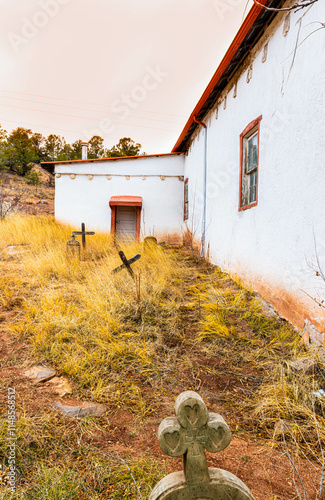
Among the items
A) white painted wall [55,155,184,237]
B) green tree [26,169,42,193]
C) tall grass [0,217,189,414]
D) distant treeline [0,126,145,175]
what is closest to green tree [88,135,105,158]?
distant treeline [0,126,145,175]

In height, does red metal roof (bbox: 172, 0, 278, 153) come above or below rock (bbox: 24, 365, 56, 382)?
above

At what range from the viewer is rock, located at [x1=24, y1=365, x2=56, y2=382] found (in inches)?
119

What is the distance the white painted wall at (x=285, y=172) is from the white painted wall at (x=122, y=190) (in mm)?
6541

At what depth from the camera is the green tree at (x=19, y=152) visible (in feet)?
72.7

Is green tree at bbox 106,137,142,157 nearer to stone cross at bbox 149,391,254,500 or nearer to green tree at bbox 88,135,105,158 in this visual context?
green tree at bbox 88,135,105,158

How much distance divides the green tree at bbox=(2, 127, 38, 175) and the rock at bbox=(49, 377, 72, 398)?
22.4m

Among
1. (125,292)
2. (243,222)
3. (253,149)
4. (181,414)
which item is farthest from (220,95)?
(181,414)

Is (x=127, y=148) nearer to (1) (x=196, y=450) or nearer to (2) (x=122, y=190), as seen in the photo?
(2) (x=122, y=190)

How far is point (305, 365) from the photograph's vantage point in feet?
9.36

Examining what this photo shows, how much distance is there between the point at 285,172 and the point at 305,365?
2.45 metres

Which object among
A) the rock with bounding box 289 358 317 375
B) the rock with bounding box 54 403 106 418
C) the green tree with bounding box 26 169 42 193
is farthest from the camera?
the green tree with bounding box 26 169 42 193

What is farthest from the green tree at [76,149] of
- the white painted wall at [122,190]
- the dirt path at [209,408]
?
the dirt path at [209,408]

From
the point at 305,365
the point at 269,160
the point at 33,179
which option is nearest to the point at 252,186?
the point at 269,160

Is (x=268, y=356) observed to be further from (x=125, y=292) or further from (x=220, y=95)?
(x=220, y=95)
